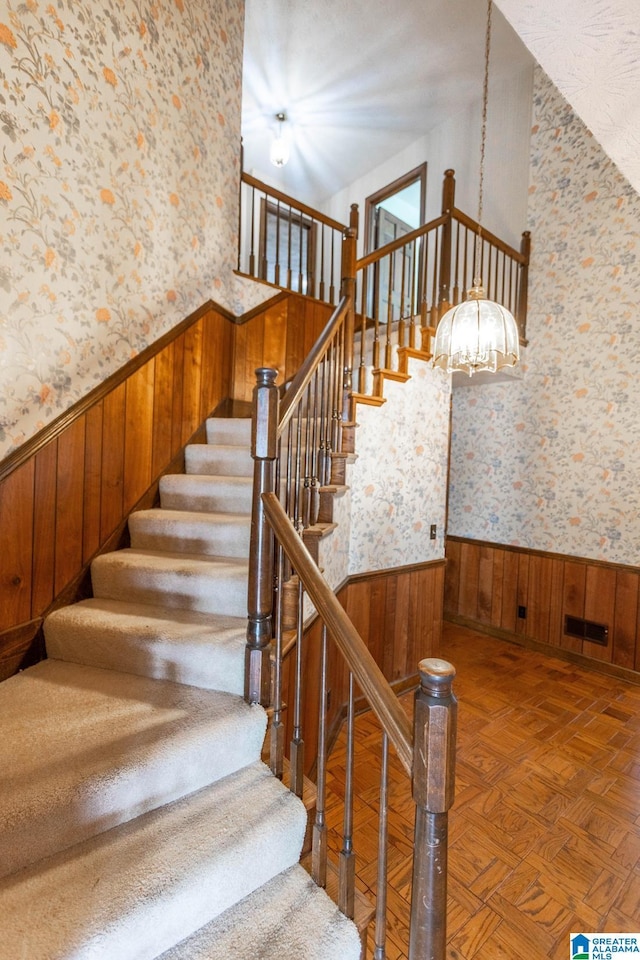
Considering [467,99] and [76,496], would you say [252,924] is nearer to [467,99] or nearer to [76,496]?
[76,496]

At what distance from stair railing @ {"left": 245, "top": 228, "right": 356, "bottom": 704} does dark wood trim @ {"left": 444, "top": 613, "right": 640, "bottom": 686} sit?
2779 millimetres

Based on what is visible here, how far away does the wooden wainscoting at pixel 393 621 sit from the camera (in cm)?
270

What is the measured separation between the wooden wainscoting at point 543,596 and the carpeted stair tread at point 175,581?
9.94 ft

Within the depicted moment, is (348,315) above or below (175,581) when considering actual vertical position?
above

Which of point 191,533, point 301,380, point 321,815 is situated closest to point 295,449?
point 301,380

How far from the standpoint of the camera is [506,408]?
413 cm

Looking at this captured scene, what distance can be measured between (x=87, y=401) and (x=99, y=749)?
4.52 ft

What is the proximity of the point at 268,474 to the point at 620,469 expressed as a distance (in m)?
3.19

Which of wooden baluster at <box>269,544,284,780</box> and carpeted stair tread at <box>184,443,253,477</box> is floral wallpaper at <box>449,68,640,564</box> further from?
wooden baluster at <box>269,544,284,780</box>

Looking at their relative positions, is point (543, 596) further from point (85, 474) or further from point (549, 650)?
point (85, 474)

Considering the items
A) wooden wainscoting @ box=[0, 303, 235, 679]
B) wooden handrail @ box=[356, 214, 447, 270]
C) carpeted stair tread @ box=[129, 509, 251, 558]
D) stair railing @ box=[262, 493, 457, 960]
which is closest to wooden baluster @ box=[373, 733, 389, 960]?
stair railing @ box=[262, 493, 457, 960]

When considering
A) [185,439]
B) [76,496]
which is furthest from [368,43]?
[76,496]

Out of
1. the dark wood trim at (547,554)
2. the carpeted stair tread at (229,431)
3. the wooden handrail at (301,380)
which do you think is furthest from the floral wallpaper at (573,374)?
the carpeted stair tread at (229,431)

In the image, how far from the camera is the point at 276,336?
3.55 metres
